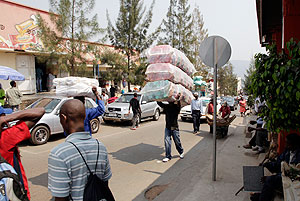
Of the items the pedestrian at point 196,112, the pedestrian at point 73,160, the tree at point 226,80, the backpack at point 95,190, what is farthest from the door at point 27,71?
the tree at point 226,80

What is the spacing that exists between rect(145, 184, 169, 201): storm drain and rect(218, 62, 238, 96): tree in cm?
4587

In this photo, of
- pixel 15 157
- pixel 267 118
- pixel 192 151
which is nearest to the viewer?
pixel 15 157

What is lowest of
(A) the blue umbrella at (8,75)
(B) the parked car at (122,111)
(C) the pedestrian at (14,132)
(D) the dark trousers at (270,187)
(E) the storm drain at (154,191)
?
(E) the storm drain at (154,191)

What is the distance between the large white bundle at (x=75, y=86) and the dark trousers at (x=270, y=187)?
4.63 metres

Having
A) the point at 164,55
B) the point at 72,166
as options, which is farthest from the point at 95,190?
the point at 164,55

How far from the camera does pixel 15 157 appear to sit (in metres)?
2.85

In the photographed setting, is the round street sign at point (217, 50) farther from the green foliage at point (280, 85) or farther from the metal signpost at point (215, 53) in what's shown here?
the green foliage at point (280, 85)

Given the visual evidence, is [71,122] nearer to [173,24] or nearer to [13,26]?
[13,26]

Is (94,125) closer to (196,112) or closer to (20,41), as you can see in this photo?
(196,112)

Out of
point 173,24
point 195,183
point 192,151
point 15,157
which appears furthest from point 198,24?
point 15,157

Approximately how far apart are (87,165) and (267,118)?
2562 millimetres

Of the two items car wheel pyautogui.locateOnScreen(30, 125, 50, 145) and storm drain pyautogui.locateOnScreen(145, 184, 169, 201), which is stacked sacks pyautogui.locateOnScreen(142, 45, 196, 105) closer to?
storm drain pyautogui.locateOnScreen(145, 184, 169, 201)

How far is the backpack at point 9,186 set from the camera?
2092 mm

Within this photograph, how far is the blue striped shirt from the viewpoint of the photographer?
2.04m
